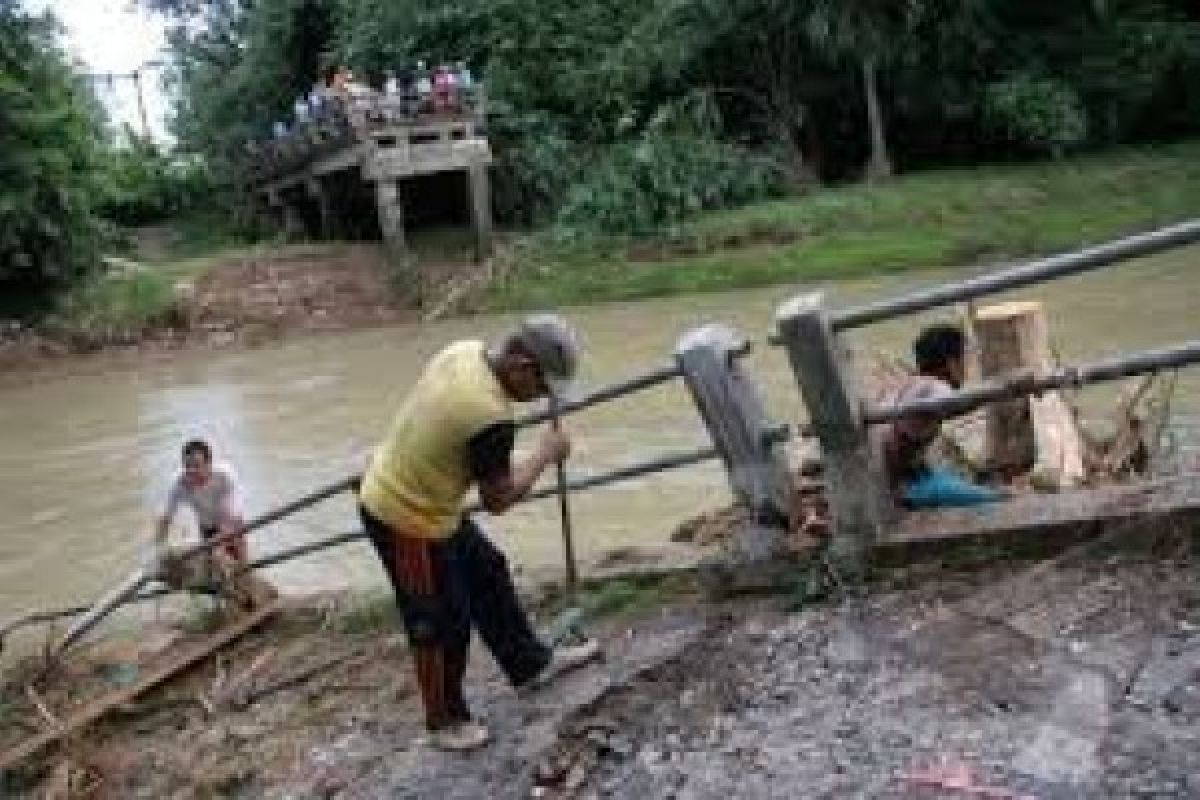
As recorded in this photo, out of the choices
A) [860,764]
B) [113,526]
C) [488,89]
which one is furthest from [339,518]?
[488,89]

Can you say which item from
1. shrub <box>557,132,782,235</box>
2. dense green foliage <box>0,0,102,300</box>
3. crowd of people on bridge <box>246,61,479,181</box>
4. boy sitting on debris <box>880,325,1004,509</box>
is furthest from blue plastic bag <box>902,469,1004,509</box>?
dense green foliage <box>0,0,102,300</box>

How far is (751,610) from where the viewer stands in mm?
6492

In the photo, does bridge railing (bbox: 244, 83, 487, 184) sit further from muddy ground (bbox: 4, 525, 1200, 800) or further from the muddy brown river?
muddy ground (bbox: 4, 525, 1200, 800)

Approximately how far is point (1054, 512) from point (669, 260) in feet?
66.9

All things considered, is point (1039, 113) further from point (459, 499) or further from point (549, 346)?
point (549, 346)

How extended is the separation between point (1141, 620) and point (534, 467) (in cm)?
184

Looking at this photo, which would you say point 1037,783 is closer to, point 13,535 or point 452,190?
point 13,535

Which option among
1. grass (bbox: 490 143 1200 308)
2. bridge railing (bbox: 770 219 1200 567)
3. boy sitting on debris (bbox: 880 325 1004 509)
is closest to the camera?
bridge railing (bbox: 770 219 1200 567)

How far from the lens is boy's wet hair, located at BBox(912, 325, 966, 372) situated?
23.5ft

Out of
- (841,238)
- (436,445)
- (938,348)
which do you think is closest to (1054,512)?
(938,348)

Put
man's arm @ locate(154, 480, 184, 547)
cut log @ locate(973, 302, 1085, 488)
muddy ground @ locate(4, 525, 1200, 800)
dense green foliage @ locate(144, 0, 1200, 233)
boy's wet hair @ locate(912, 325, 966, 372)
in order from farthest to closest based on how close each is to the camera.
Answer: dense green foliage @ locate(144, 0, 1200, 233) < man's arm @ locate(154, 480, 184, 547) < cut log @ locate(973, 302, 1085, 488) < boy's wet hair @ locate(912, 325, 966, 372) < muddy ground @ locate(4, 525, 1200, 800)

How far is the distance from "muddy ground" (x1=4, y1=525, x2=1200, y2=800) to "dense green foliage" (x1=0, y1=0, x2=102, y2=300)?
21.6 meters

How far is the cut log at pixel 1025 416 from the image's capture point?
25.8ft

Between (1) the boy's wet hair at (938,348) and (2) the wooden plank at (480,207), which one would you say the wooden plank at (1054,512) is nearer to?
(1) the boy's wet hair at (938,348)
